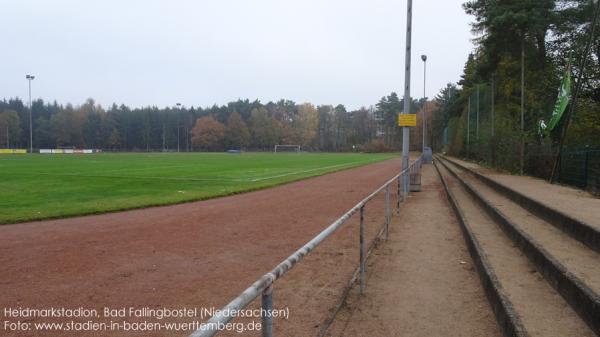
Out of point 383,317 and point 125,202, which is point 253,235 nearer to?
point 383,317

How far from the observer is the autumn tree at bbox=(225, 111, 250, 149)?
5443 inches

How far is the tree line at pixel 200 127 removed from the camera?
441ft

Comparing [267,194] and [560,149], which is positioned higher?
[560,149]

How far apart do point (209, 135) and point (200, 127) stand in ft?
15.5

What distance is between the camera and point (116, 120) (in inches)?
5551

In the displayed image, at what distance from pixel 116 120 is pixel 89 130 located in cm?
846

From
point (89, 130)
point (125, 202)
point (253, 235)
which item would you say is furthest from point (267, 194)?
point (89, 130)

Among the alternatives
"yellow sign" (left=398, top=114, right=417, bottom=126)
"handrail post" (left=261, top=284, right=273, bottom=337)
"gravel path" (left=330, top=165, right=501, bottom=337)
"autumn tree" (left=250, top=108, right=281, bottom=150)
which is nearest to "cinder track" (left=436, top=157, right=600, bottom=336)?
"gravel path" (left=330, top=165, right=501, bottom=337)

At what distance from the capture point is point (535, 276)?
209 inches

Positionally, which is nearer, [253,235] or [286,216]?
[253,235]

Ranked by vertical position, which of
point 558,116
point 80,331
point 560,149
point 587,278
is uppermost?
point 558,116

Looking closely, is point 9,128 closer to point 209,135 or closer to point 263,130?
point 209,135

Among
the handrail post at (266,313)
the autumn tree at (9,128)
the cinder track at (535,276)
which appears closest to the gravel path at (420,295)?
the cinder track at (535,276)

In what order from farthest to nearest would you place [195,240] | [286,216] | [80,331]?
[286,216], [195,240], [80,331]
